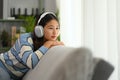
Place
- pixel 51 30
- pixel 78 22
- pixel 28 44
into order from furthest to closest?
pixel 78 22
pixel 51 30
pixel 28 44

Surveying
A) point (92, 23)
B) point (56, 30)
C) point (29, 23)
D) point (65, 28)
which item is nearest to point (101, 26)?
point (92, 23)

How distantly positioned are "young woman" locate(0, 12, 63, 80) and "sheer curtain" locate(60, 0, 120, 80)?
1147mm

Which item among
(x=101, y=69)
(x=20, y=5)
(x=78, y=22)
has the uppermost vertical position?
(x=20, y=5)

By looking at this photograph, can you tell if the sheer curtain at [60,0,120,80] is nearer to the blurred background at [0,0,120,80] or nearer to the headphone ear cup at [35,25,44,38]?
the blurred background at [0,0,120,80]

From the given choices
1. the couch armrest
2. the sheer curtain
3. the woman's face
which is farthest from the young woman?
the sheer curtain

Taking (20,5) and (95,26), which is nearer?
(95,26)

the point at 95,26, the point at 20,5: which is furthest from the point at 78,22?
the point at 20,5

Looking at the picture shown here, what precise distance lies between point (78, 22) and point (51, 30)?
1532 millimetres

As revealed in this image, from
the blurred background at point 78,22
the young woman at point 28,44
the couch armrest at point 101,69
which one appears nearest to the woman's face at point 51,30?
the young woman at point 28,44

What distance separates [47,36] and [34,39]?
0.33 ft

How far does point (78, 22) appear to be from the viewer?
3.25 meters

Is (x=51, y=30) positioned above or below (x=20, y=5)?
below

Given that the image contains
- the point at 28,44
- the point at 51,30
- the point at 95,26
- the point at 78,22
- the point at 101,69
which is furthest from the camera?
the point at 78,22

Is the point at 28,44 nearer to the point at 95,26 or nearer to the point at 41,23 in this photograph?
the point at 41,23
